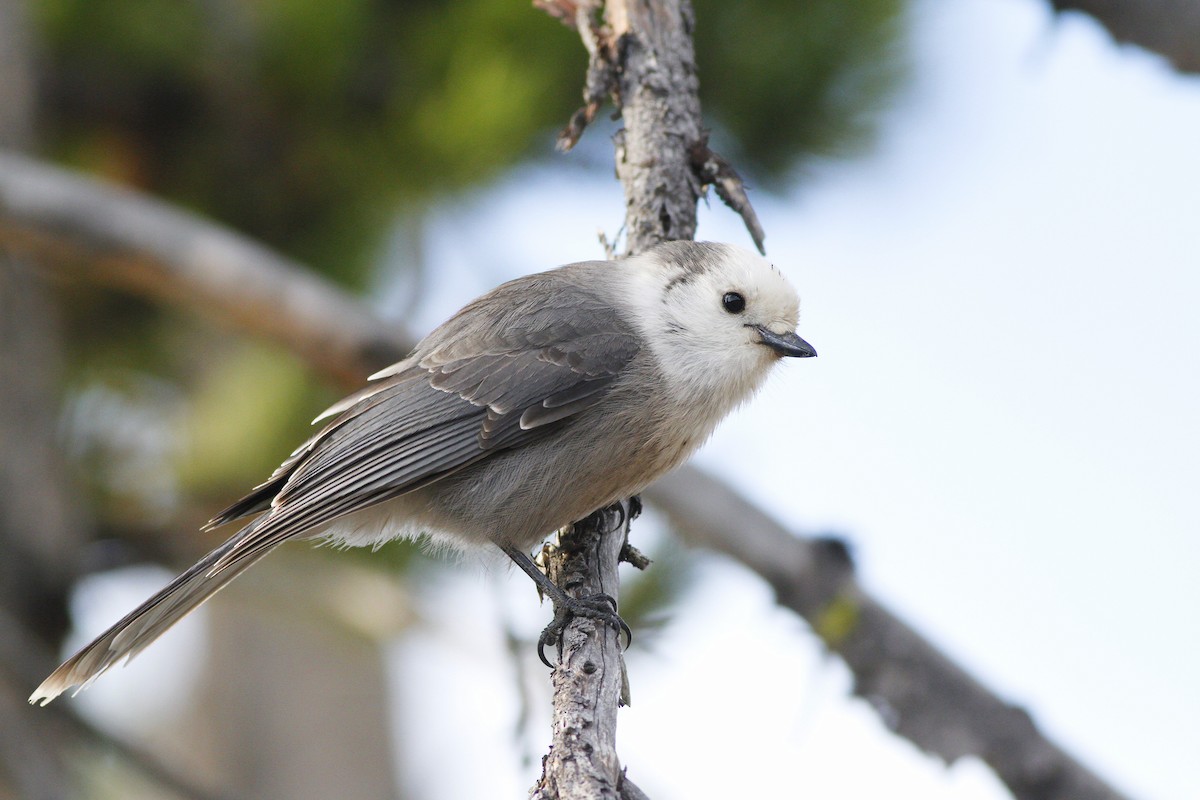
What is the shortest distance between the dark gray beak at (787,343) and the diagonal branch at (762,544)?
22.5 inches

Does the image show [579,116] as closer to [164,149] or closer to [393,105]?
[393,105]

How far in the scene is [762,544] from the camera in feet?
11.7

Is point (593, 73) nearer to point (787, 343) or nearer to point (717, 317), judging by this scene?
point (717, 317)

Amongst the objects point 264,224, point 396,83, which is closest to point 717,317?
point 396,83

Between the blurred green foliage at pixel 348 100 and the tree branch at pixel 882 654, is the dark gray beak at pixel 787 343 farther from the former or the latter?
the blurred green foliage at pixel 348 100

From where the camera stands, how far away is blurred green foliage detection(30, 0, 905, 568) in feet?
13.3

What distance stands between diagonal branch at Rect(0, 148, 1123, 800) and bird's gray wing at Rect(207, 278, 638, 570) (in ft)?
1.51

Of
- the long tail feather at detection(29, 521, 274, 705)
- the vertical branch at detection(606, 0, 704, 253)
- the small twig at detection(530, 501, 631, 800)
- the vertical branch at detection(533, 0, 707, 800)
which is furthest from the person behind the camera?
the vertical branch at detection(606, 0, 704, 253)

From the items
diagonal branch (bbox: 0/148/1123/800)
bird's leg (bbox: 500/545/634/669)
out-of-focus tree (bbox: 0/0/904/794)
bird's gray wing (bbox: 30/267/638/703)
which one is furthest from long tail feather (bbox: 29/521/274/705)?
out-of-focus tree (bbox: 0/0/904/794)

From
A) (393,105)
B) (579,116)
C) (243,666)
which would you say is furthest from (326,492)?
(243,666)

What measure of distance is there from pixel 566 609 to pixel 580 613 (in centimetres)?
7

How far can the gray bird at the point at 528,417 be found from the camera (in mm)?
3090

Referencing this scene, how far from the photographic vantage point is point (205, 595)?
3166 mm

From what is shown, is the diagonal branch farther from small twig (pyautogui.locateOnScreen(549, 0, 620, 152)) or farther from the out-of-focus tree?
small twig (pyautogui.locateOnScreen(549, 0, 620, 152))
